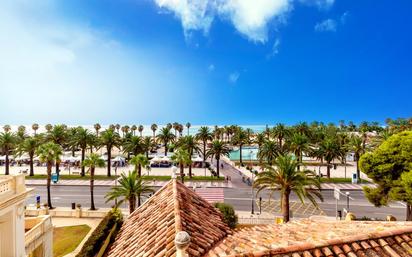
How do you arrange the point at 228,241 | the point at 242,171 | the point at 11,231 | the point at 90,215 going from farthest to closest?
1. the point at 242,171
2. the point at 90,215
3. the point at 11,231
4. the point at 228,241

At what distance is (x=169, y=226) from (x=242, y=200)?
1381 inches

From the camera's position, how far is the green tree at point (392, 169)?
81.4 feet

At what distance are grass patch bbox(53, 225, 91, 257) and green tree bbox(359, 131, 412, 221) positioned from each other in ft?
90.1

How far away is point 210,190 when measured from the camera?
44312 mm

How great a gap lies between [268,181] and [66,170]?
176ft

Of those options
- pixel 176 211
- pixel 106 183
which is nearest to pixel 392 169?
pixel 176 211

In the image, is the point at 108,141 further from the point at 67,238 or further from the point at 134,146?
the point at 67,238

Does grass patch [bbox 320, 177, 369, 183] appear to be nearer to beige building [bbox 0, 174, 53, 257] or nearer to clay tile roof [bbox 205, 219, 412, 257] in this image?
beige building [bbox 0, 174, 53, 257]

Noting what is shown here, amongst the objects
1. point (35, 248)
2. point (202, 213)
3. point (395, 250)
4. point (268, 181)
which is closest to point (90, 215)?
point (35, 248)

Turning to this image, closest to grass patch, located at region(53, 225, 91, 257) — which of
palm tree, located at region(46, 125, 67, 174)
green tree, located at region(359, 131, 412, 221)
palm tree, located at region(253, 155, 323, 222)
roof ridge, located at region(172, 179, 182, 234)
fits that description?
palm tree, located at region(253, 155, 323, 222)

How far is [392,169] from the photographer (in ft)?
84.8

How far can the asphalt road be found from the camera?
36188 millimetres

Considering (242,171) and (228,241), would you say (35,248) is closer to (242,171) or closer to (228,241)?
(228,241)

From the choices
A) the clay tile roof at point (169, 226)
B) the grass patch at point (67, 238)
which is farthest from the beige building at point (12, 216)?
the clay tile roof at point (169, 226)
